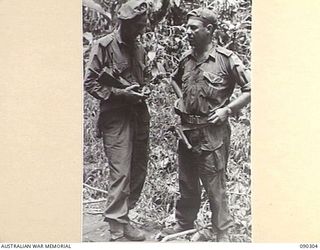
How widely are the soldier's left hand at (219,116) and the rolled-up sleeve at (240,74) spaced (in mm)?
59

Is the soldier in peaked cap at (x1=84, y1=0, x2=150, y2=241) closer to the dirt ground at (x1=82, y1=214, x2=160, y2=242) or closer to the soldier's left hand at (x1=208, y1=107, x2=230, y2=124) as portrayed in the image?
the dirt ground at (x1=82, y1=214, x2=160, y2=242)

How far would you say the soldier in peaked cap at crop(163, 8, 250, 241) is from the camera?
3.29ft

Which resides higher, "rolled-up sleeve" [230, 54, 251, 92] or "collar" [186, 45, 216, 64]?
"collar" [186, 45, 216, 64]

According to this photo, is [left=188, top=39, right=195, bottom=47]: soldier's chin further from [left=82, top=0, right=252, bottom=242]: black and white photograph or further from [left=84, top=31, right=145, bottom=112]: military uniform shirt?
[left=84, top=31, right=145, bottom=112]: military uniform shirt

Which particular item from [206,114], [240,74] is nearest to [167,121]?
[206,114]

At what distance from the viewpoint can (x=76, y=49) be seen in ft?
3.29

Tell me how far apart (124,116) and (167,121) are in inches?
3.7

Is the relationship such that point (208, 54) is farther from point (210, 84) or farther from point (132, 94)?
point (132, 94)

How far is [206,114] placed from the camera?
3.31ft

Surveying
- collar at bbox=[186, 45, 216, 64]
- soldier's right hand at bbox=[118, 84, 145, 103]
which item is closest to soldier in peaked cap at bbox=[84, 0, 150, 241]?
soldier's right hand at bbox=[118, 84, 145, 103]

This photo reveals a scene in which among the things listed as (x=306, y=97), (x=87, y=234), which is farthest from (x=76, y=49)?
(x=306, y=97)

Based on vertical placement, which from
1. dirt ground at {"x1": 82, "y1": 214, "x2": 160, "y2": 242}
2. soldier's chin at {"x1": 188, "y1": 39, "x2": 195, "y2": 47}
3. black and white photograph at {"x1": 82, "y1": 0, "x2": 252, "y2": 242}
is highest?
soldier's chin at {"x1": 188, "y1": 39, "x2": 195, "y2": 47}

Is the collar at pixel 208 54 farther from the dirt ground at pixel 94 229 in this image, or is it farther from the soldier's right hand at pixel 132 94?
the dirt ground at pixel 94 229

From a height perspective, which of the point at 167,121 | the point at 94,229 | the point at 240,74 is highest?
the point at 240,74
